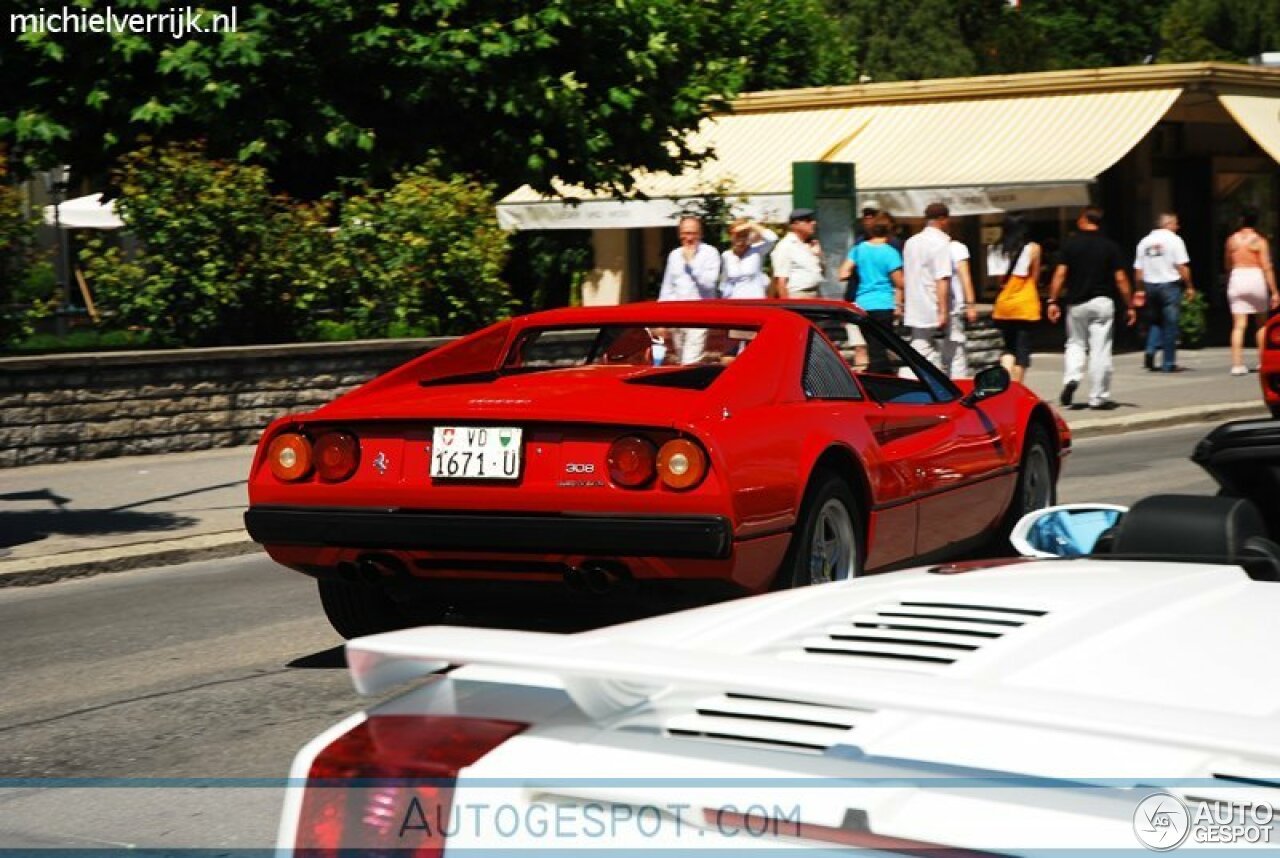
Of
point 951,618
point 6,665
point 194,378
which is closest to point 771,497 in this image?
point 6,665

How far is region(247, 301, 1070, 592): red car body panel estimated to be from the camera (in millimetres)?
6840

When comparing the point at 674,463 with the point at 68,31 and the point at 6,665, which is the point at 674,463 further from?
the point at 68,31

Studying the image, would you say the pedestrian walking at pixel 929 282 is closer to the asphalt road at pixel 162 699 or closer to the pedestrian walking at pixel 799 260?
the pedestrian walking at pixel 799 260

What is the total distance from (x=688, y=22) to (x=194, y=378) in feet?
31.5

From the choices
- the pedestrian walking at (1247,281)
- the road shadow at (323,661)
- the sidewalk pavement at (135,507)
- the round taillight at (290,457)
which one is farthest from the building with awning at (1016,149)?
the round taillight at (290,457)

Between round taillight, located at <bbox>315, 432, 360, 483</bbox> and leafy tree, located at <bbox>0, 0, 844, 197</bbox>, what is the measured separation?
40.5 ft

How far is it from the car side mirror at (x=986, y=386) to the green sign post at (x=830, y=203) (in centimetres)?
1018

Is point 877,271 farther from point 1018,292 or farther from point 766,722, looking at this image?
point 766,722

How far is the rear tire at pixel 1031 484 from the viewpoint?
31.2 ft

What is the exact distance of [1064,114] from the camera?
31.2 metres

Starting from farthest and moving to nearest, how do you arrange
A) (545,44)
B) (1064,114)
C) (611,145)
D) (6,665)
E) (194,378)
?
(1064,114) → (611,145) → (545,44) → (194,378) → (6,665)

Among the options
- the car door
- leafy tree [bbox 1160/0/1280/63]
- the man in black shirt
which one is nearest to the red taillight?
the car door

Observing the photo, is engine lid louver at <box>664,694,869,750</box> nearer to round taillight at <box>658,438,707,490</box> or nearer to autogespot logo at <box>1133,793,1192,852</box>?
autogespot logo at <box>1133,793,1192,852</box>

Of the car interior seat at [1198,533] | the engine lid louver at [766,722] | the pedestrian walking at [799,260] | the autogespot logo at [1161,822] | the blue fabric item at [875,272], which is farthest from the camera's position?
the blue fabric item at [875,272]
